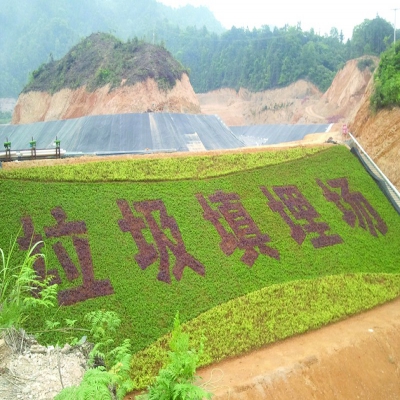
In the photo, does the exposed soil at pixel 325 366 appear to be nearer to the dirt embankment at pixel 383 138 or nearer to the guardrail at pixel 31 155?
the guardrail at pixel 31 155

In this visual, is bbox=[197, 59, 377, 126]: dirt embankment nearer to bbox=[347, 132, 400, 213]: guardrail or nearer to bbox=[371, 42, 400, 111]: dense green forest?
bbox=[371, 42, 400, 111]: dense green forest

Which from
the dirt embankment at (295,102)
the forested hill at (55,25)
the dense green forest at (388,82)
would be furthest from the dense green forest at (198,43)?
the dense green forest at (388,82)

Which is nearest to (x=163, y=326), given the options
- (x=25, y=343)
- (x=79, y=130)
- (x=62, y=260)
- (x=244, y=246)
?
(x=62, y=260)

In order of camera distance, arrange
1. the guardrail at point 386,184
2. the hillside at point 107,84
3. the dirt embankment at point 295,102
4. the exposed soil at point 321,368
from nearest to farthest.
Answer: the exposed soil at point 321,368
the guardrail at point 386,184
the hillside at point 107,84
the dirt embankment at point 295,102

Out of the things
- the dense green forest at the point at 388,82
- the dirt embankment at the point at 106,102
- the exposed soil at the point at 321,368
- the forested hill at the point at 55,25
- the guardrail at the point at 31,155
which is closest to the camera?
the exposed soil at the point at 321,368

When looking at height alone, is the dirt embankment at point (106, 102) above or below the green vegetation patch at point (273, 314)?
above

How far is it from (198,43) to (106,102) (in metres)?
51.2

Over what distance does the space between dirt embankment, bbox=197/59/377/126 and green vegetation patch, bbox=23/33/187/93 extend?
1821 centimetres

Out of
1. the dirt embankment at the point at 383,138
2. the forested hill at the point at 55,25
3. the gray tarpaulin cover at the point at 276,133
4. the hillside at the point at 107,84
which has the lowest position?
the gray tarpaulin cover at the point at 276,133

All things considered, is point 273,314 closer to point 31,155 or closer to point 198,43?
point 31,155

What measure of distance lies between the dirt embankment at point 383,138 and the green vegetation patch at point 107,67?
19.7m

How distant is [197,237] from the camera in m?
14.4

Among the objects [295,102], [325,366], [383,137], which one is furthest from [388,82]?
[295,102]

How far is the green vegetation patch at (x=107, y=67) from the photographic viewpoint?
3822 cm
